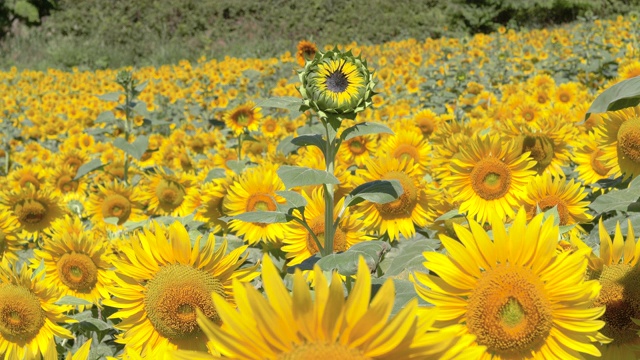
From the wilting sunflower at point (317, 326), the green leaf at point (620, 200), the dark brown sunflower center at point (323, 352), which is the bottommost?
the dark brown sunflower center at point (323, 352)

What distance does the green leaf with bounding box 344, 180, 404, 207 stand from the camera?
1.36 meters

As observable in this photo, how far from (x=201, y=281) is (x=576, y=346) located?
0.76 meters

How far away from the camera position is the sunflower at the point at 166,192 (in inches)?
133

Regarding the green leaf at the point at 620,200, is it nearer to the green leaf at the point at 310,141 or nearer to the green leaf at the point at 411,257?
the green leaf at the point at 411,257

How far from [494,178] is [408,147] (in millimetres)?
872

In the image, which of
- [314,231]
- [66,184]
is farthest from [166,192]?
[314,231]

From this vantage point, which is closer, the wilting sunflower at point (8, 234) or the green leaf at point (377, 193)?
the green leaf at point (377, 193)

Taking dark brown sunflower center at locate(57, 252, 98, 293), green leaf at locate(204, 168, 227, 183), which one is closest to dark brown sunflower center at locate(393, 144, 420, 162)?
green leaf at locate(204, 168, 227, 183)

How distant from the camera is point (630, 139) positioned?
1992mm

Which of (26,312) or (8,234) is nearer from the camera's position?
(26,312)

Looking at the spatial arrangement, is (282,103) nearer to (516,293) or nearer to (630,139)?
(516,293)

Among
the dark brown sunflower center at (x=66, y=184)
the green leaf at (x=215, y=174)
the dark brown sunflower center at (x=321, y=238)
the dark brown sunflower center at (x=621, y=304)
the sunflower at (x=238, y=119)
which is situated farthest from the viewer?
the dark brown sunflower center at (x=66, y=184)

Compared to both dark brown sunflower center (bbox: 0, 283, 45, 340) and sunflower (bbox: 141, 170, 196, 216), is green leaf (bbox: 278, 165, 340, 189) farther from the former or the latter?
sunflower (bbox: 141, 170, 196, 216)

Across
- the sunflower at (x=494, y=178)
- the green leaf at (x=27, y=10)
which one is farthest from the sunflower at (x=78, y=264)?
the green leaf at (x=27, y=10)
